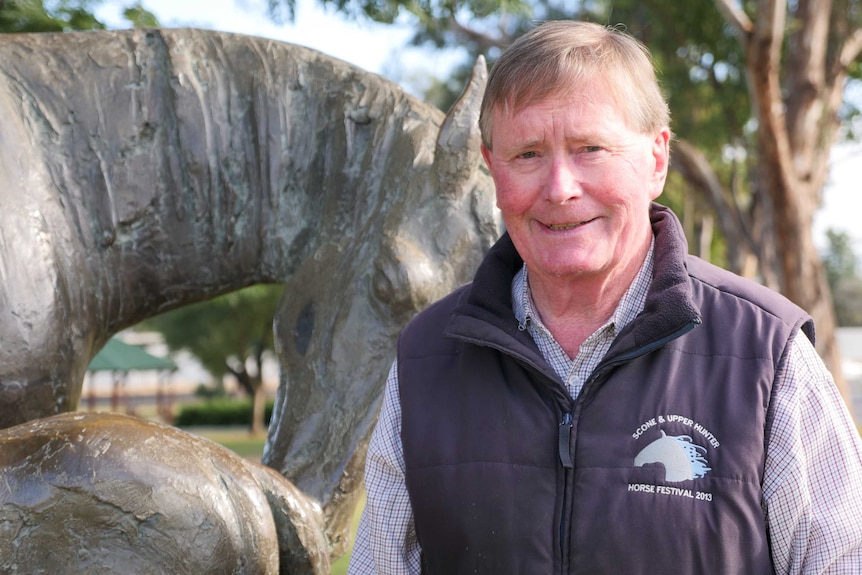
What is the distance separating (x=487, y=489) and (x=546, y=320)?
0.37 m

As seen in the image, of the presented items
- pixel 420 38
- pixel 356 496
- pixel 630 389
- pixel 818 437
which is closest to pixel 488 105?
pixel 630 389

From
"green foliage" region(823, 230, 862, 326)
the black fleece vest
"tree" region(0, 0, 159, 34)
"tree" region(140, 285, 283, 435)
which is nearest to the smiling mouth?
the black fleece vest

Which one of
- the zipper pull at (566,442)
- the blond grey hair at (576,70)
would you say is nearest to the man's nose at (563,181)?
the blond grey hair at (576,70)

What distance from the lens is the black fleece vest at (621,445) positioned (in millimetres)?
1713

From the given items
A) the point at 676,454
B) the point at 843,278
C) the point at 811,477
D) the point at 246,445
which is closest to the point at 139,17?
the point at 676,454

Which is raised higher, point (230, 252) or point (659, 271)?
point (659, 271)

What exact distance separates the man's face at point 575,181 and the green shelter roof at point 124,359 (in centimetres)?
1081

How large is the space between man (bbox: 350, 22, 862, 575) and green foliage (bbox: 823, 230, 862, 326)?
54959 millimetres

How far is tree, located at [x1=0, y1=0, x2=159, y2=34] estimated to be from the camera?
446 cm

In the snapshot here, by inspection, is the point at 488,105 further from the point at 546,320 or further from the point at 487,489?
the point at 487,489

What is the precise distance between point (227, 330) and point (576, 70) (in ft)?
81.2

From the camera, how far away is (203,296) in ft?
9.61

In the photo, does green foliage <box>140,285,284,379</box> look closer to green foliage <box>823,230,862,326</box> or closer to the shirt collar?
the shirt collar

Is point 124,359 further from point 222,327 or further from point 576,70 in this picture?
point 576,70
